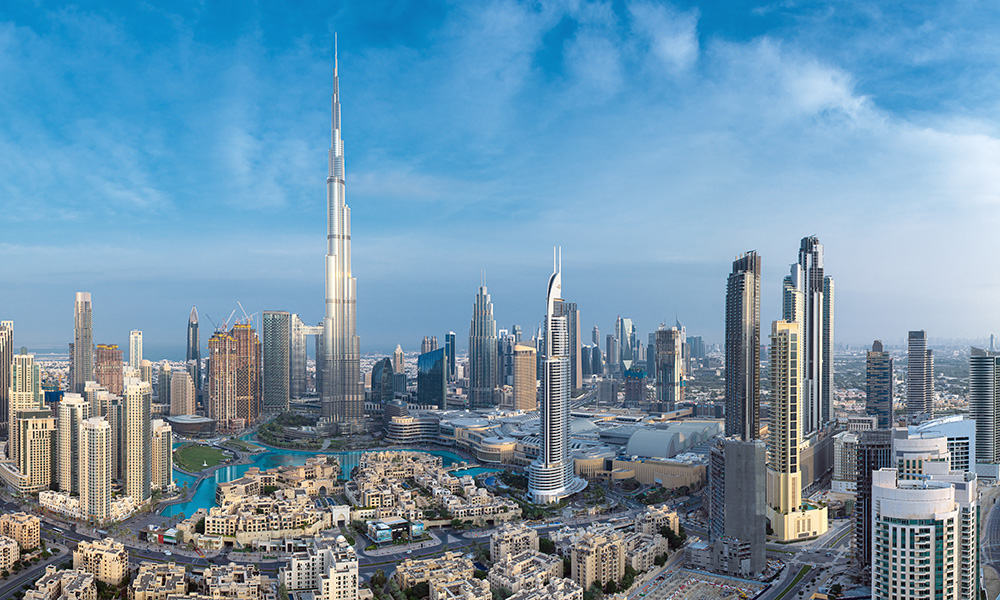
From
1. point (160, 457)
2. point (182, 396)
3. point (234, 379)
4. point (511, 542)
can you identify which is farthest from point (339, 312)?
point (511, 542)

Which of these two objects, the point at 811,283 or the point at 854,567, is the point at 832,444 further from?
the point at 854,567

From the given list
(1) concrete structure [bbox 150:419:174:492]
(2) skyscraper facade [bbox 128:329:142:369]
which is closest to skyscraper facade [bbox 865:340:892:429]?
(1) concrete structure [bbox 150:419:174:492]

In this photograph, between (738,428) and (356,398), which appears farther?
(356,398)

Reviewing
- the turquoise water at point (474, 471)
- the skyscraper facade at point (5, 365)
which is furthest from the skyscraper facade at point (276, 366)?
the turquoise water at point (474, 471)

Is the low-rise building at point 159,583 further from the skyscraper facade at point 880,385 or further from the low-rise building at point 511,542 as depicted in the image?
the skyscraper facade at point 880,385

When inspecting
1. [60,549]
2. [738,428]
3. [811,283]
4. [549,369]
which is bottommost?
[60,549]

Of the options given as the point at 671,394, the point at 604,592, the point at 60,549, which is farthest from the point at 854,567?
the point at 671,394

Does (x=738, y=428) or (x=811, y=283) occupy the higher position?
(x=811, y=283)
